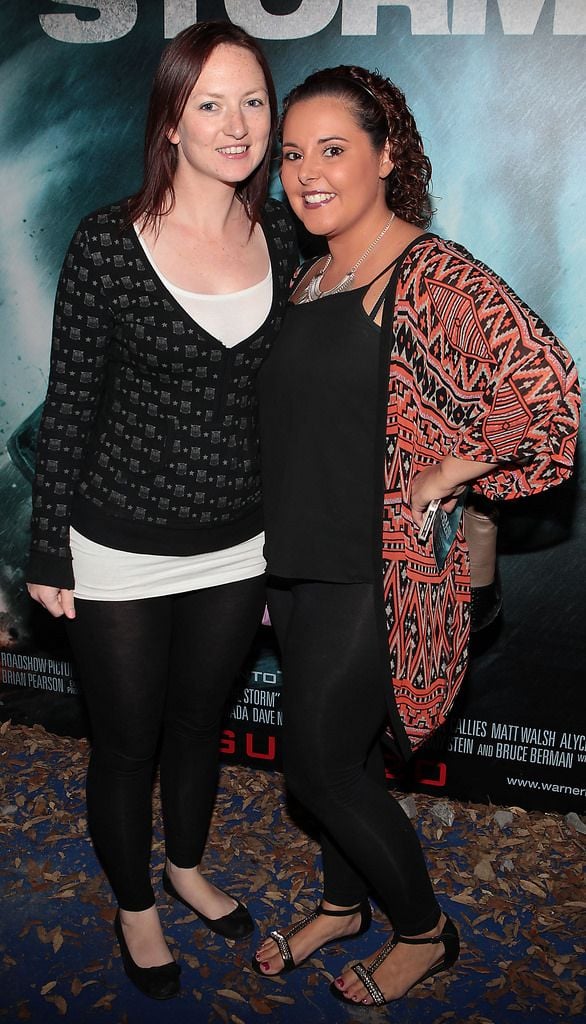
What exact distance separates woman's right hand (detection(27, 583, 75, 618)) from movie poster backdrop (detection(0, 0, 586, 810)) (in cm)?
120

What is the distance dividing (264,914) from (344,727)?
924 mm

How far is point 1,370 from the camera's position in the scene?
10.3 ft

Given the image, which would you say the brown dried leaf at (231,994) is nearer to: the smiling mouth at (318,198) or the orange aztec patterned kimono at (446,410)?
the orange aztec patterned kimono at (446,410)

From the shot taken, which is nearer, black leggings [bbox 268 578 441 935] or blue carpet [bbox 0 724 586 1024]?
black leggings [bbox 268 578 441 935]

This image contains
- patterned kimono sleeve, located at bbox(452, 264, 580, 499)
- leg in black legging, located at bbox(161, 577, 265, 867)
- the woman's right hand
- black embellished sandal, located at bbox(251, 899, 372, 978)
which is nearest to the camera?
patterned kimono sleeve, located at bbox(452, 264, 580, 499)

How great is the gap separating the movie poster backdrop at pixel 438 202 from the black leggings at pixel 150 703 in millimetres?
813

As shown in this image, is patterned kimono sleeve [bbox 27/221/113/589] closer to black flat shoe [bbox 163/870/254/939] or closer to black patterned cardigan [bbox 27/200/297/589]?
black patterned cardigan [bbox 27/200/297/589]

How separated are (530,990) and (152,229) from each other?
1944 millimetres

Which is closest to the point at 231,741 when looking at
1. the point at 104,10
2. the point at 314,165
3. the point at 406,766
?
the point at 406,766

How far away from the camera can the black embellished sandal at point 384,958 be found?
2.26 metres

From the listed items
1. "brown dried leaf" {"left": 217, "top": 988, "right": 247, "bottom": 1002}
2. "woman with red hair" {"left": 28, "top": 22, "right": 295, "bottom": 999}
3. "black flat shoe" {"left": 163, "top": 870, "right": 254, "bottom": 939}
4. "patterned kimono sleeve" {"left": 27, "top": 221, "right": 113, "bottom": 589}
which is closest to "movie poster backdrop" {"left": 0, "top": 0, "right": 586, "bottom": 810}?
"woman with red hair" {"left": 28, "top": 22, "right": 295, "bottom": 999}

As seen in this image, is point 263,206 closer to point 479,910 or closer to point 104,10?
point 104,10

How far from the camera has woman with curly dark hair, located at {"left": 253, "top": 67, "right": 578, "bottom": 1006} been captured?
69.2 inches

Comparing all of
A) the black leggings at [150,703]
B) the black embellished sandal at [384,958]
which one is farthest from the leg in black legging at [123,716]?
the black embellished sandal at [384,958]
